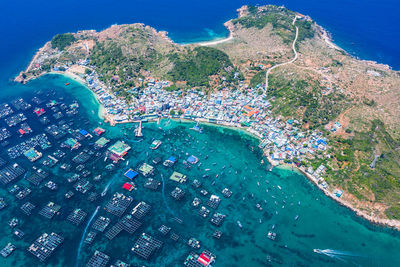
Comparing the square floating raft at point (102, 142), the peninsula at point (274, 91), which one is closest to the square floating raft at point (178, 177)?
the square floating raft at point (102, 142)

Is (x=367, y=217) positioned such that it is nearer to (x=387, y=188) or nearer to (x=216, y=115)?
(x=387, y=188)

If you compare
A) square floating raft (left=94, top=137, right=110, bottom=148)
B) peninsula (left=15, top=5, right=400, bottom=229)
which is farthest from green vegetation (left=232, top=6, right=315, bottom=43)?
square floating raft (left=94, top=137, right=110, bottom=148)

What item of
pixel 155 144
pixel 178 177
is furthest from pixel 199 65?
pixel 178 177

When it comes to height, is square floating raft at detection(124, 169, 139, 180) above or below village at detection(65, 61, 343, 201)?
below

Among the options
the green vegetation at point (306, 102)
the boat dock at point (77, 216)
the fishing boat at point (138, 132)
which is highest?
the green vegetation at point (306, 102)

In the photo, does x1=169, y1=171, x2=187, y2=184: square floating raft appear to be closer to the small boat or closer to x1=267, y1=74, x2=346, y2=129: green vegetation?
the small boat

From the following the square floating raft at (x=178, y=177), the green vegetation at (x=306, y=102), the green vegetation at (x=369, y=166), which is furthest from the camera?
the green vegetation at (x=306, y=102)

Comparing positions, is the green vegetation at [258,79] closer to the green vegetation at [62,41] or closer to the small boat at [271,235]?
the small boat at [271,235]
